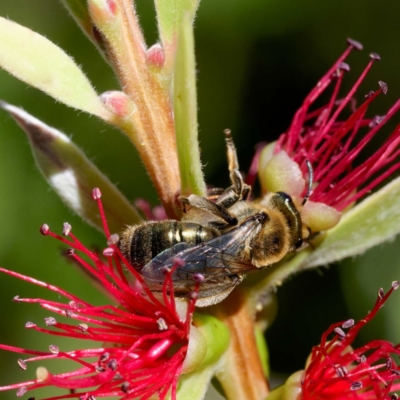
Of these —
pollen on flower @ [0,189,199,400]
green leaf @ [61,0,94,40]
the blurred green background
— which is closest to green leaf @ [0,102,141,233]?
pollen on flower @ [0,189,199,400]

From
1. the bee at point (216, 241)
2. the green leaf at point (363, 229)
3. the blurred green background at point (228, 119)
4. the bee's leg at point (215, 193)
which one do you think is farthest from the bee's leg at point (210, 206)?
the blurred green background at point (228, 119)

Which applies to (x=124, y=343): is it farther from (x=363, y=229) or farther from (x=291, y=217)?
(x=363, y=229)

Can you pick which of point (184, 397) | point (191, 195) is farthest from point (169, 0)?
point (184, 397)

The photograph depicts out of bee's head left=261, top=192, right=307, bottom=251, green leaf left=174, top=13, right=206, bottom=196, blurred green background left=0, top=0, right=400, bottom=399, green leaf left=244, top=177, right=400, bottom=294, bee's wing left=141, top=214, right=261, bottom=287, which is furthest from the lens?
blurred green background left=0, top=0, right=400, bottom=399

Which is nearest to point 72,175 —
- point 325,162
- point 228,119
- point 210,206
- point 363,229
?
point 210,206

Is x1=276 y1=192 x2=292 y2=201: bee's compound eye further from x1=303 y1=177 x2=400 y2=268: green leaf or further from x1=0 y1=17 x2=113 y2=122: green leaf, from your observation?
x1=0 y1=17 x2=113 y2=122: green leaf

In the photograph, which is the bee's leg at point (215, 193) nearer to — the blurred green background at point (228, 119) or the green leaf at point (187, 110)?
the green leaf at point (187, 110)

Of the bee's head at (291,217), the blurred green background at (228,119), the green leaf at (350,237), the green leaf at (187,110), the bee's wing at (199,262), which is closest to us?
the green leaf at (187,110)
